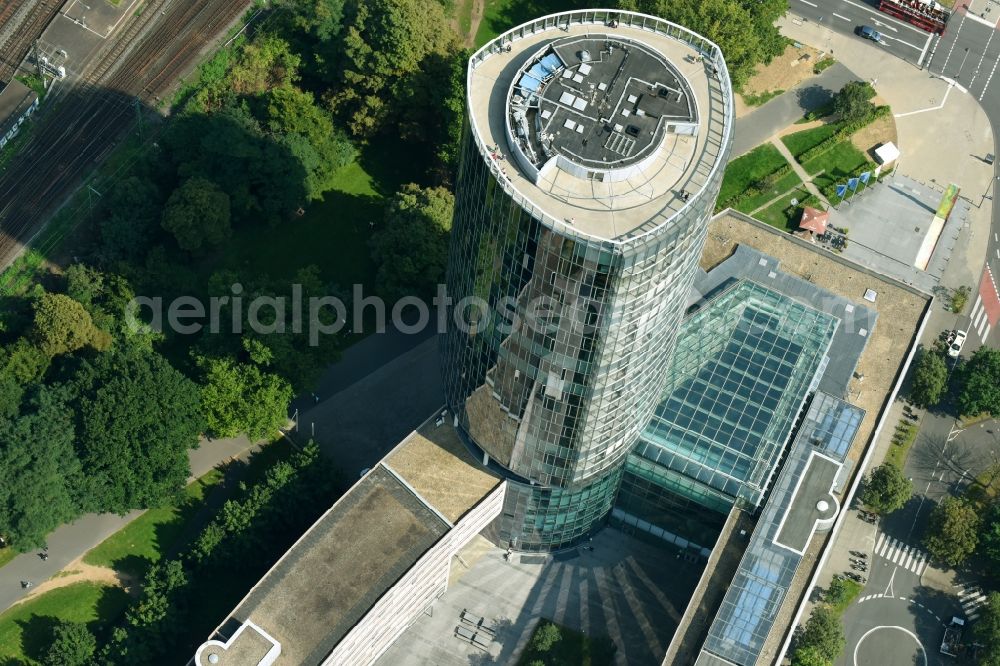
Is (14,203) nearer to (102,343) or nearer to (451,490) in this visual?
(102,343)

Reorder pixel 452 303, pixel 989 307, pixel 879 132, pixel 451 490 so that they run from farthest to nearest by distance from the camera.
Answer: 1. pixel 879 132
2. pixel 989 307
3. pixel 451 490
4. pixel 452 303

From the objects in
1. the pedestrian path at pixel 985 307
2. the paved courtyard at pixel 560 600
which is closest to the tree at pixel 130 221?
the paved courtyard at pixel 560 600

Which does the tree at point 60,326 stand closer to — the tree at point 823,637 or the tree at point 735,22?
the tree at point 735,22

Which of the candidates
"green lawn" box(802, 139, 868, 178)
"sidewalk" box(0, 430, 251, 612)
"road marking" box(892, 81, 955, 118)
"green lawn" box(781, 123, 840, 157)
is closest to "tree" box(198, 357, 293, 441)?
"sidewalk" box(0, 430, 251, 612)

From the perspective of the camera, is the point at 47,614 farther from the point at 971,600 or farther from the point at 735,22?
the point at 735,22

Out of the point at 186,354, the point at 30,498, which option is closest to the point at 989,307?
the point at 186,354

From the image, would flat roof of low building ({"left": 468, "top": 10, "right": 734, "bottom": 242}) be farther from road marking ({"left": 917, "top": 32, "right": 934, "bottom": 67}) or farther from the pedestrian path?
road marking ({"left": 917, "top": 32, "right": 934, "bottom": 67})
